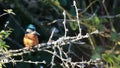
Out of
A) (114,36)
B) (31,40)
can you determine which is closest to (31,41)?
(31,40)

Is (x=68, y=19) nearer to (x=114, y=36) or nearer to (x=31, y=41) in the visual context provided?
(x=114, y=36)

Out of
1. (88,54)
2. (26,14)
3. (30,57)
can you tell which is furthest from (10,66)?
(88,54)

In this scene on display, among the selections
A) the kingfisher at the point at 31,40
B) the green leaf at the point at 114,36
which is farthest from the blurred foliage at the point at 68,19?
the kingfisher at the point at 31,40

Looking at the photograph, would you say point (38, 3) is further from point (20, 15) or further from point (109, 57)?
point (109, 57)

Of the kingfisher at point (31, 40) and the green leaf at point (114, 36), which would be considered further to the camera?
the green leaf at point (114, 36)

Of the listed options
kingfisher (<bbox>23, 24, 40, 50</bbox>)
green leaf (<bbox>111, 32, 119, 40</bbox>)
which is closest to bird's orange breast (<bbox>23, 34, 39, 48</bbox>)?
kingfisher (<bbox>23, 24, 40, 50</bbox>)

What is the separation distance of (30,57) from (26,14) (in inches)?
20.7

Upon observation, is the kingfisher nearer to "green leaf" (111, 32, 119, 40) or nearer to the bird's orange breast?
the bird's orange breast

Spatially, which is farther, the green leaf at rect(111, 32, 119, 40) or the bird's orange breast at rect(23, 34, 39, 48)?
the green leaf at rect(111, 32, 119, 40)

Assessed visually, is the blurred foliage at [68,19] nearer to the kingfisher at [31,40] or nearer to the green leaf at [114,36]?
the green leaf at [114,36]

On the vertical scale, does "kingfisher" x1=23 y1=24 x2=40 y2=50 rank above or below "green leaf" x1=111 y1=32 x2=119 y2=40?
above

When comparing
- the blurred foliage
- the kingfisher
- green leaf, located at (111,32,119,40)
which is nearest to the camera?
the kingfisher

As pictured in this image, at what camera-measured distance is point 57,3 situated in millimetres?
4820

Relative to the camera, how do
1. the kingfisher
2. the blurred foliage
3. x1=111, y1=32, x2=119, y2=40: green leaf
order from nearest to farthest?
the kingfisher < x1=111, y1=32, x2=119, y2=40: green leaf < the blurred foliage
